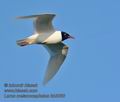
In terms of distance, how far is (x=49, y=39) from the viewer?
523 inches

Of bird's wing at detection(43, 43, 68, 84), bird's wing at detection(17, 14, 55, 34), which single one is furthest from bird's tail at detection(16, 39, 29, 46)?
bird's wing at detection(43, 43, 68, 84)

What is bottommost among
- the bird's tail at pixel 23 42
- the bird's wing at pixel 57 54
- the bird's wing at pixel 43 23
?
the bird's wing at pixel 57 54

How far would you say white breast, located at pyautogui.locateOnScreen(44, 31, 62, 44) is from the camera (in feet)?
43.6

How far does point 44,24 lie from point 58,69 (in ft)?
4.25

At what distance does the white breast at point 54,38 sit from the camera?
13.3m

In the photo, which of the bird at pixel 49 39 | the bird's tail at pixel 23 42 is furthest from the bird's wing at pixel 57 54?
the bird's tail at pixel 23 42

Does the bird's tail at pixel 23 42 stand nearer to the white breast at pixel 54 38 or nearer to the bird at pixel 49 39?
the bird at pixel 49 39

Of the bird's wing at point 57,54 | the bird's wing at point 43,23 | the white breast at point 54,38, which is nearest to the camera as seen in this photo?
the bird's wing at point 43,23

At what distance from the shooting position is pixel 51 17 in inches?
512

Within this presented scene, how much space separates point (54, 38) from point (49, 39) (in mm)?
159

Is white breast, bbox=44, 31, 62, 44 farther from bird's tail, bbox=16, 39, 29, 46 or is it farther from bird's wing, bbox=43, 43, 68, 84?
bird's wing, bbox=43, 43, 68, 84

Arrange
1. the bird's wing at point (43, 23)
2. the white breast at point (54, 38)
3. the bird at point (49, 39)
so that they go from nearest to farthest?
the bird's wing at point (43, 23)
the bird at point (49, 39)
the white breast at point (54, 38)

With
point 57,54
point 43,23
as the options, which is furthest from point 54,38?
point 57,54

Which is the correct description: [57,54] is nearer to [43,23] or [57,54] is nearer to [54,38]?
[54,38]
